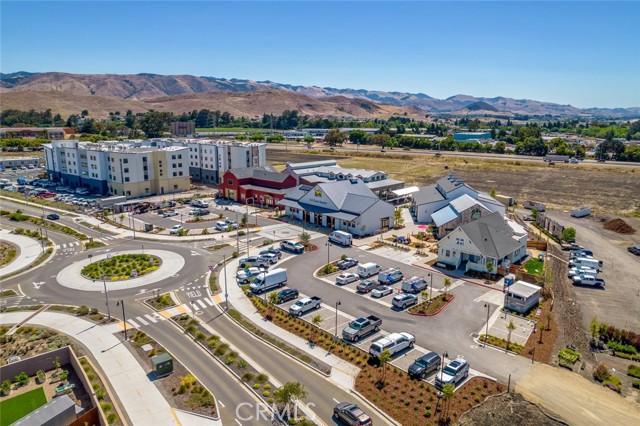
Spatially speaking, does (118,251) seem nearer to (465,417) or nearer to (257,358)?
(257,358)

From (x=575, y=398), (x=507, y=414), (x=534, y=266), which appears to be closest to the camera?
(x=507, y=414)

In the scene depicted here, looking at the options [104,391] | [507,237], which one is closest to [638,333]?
[507,237]

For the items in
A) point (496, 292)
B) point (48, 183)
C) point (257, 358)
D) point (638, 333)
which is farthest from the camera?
point (48, 183)

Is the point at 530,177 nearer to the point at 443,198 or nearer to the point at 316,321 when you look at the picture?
the point at 443,198

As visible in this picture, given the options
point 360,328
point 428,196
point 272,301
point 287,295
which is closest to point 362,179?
point 428,196

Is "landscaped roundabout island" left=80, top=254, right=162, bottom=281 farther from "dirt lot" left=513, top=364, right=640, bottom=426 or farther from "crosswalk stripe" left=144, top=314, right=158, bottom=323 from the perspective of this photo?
"dirt lot" left=513, top=364, right=640, bottom=426

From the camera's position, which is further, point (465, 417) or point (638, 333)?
point (638, 333)
